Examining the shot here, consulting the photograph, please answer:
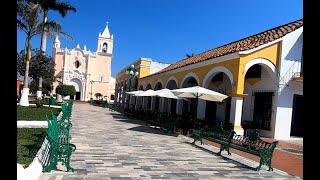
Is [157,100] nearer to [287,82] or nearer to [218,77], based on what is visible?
[218,77]

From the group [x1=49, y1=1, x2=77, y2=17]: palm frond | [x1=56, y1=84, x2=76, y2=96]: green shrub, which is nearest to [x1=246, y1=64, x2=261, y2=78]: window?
[x1=49, y1=1, x2=77, y2=17]: palm frond

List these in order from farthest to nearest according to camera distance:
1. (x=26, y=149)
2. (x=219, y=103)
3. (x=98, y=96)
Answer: (x=98, y=96)
(x=219, y=103)
(x=26, y=149)

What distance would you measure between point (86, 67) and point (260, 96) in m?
65.3

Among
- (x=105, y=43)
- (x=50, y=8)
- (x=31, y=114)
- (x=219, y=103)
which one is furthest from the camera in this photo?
(x=105, y=43)

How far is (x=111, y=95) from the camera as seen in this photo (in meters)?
90.8

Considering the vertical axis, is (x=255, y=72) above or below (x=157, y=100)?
above

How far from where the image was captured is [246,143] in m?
11.5

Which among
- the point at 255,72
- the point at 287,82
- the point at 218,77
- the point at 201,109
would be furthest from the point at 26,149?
the point at 218,77

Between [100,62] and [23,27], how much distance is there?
54965mm

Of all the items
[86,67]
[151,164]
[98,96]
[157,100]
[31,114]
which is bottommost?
[151,164]

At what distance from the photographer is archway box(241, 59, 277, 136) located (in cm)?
1866

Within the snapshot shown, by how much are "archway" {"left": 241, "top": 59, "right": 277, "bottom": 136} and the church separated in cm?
6321

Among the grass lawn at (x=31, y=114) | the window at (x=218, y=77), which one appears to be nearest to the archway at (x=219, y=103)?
the window at (x=218, y=77)
